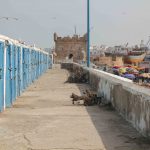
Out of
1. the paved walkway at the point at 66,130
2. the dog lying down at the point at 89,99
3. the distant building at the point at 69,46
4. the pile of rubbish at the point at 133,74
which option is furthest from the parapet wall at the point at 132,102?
the distant building at the point at 69,46

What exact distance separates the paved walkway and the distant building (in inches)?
3251

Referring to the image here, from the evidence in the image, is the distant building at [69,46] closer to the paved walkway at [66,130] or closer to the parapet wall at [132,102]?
the parapet wall at [132,102]

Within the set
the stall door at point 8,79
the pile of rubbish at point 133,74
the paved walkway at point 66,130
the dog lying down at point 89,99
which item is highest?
the stall door at point 8,79

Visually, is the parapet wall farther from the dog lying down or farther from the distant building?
the distant building

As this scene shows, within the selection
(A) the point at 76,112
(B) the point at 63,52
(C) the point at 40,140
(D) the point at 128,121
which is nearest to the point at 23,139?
(C) the point at 40,140

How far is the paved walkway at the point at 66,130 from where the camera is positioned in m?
8.54

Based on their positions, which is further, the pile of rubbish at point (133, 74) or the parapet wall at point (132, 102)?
the pile of rubbish at point (133, 74)

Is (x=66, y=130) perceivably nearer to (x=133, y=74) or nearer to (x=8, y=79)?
(x=8, y=79)

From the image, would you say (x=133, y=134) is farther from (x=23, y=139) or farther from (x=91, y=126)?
(x=23, y=139)

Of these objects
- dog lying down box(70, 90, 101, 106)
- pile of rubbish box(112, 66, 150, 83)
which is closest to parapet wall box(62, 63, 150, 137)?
dog lying down box(70, 90, 101, 106)

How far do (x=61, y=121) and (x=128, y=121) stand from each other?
1692mm

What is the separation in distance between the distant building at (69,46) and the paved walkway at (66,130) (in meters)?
82.6

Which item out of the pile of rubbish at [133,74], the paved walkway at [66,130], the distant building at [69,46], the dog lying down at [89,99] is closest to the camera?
the paved walkway at [66,130]

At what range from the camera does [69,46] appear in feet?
331
